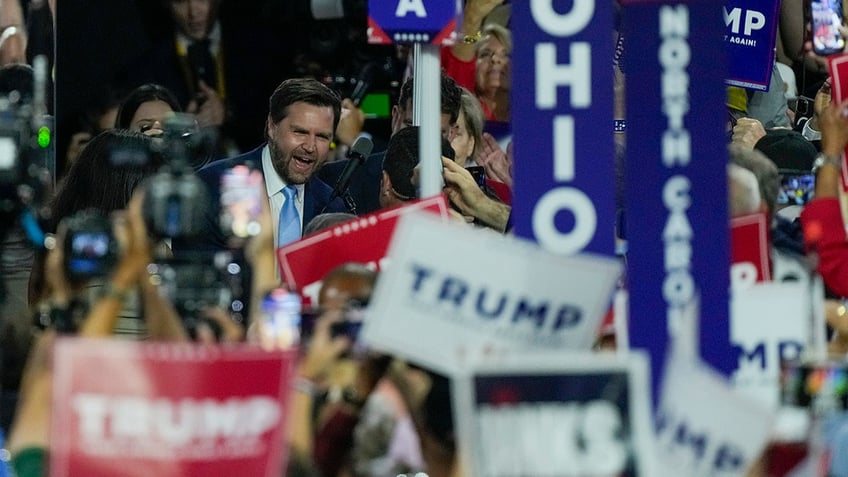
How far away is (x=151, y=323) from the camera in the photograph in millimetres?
4555

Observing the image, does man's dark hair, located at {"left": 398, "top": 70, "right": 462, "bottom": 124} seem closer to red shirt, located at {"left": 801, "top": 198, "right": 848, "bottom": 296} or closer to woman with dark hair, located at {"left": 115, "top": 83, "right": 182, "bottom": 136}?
woman with dark hair, located at {"left": 115, "top": 83, "right": 182, "bottom": 136}

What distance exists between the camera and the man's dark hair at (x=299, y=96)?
7867 mm

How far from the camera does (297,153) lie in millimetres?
7797

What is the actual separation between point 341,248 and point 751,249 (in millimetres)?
1218

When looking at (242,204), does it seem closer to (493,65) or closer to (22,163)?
(22,163)

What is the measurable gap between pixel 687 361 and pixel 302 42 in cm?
620

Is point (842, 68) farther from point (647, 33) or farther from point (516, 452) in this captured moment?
point (516, 452)

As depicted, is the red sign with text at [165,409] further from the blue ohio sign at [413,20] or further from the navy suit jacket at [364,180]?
the navy suit jacket at [364,180]

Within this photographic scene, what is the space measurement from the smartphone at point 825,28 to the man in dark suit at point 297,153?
1.87 meters

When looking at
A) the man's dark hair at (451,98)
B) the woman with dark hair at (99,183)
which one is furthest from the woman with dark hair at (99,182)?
the man's dark hair at (451,98)

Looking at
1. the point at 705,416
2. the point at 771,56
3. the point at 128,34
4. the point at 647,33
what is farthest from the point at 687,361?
the point at 128,34

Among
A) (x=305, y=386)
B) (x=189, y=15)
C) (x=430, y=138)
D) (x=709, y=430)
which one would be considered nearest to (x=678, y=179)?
(x=709, y=430)

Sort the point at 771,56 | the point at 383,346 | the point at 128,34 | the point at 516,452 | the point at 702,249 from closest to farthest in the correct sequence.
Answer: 1. the point at 516,452
2. the point at 383,346
3. the point at 702,249
4. the point at 771,56
5. the point at 128,34

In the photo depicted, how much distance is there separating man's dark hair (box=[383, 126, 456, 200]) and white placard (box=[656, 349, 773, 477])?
3164 millimetres
